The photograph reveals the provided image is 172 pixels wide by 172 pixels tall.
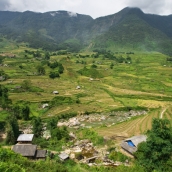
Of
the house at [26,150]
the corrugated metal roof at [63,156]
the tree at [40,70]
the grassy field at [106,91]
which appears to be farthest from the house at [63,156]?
the tree at [40,70]

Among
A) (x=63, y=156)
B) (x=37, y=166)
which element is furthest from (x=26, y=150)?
(x=37, y=166)

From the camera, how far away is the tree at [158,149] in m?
23.1

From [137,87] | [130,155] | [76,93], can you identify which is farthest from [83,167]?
[137,87]

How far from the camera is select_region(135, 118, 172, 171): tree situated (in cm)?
2311

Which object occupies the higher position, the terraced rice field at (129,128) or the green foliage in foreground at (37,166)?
the green foliage in foreground at (37,166)

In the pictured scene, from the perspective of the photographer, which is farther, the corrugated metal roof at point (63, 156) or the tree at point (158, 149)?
the corrugated metal roof at point (63, 156)

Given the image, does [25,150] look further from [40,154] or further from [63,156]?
[63,156]

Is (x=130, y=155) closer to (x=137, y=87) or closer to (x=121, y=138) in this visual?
(x=121, y=138)

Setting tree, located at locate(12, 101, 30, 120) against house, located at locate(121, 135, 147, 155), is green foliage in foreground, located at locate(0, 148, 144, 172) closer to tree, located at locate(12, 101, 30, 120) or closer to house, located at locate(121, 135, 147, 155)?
house, located at locate(121, 135, 147, 155)

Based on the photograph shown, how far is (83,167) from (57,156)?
4.04m

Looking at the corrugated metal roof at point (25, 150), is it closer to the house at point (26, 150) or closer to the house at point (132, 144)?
the house at point (26, 150)

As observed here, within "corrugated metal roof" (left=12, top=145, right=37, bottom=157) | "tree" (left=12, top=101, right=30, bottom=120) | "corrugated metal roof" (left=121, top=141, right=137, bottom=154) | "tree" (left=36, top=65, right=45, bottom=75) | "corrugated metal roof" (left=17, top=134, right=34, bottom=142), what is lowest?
"tree" (left=12, top=101, right=30, bottom=120)

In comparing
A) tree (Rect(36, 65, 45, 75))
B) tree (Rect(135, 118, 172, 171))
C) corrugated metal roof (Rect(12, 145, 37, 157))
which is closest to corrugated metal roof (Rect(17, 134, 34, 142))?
corrugated metal roof (Rect(12, 145, 37, 157))

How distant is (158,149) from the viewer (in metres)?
23.5
